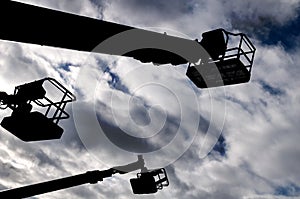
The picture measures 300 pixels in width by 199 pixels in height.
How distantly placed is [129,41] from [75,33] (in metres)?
2.02

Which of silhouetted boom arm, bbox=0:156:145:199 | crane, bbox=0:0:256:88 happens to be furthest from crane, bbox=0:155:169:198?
crane, bbox=0:0:256:88

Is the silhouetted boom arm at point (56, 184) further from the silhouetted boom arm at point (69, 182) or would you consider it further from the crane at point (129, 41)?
the crane at point (129, 41)

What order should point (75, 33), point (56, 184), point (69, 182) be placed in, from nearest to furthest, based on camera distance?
point (75, 33), point (56, 184), point (69, 182)

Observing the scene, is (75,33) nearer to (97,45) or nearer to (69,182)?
(97,45)

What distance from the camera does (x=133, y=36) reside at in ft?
33.6

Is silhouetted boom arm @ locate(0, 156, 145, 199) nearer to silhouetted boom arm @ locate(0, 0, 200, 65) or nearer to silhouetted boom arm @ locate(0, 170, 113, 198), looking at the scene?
silhouetted boom arm @ locate(0, 170, 113, 198)

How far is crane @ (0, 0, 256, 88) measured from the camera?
305 inches

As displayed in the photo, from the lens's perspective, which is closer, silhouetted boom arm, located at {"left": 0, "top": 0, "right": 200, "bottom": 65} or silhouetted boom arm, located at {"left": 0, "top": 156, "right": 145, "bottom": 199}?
silhouetted boom arm, located at {"left": 0, "top": 0, "right": 200, "bottom": 65}

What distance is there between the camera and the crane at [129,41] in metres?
7.76

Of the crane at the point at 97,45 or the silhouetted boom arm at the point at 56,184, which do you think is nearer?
the crane at the point at 97,45

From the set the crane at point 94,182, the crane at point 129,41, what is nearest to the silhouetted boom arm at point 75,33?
the crane at point 129,41

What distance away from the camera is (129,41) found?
10.3 metres

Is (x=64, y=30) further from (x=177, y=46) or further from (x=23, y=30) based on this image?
(x=177, y=46)

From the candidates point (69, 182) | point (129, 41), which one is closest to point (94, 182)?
point (69, 182)
